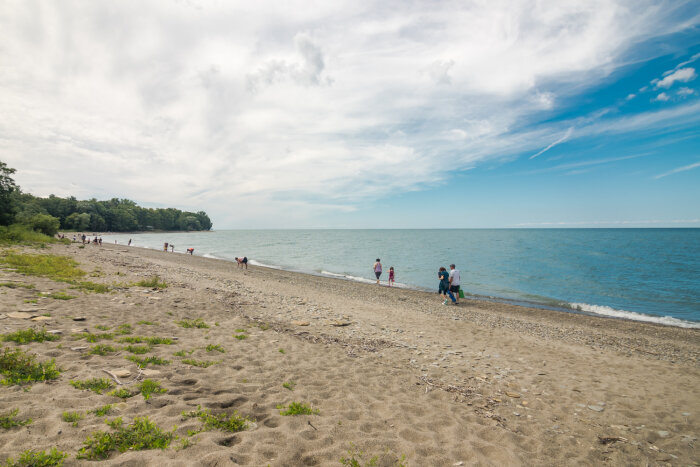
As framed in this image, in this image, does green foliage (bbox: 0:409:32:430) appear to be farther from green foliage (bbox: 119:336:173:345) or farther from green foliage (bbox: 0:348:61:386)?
green foliage (bbox: 119:336:173:345)

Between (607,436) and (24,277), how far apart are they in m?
22.0

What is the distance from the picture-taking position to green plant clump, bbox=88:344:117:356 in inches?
272

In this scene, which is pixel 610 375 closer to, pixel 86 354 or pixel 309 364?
pixel 309 364

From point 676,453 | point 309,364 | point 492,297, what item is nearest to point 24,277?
point 309,364

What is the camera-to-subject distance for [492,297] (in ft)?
92.8

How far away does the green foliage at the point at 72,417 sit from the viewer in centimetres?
439

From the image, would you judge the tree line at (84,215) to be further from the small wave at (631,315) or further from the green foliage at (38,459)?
the small wave at (631,315)

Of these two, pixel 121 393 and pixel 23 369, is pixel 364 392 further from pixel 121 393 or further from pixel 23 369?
pixel 23 369

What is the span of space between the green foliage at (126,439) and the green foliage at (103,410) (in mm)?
381

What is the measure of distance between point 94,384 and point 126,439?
2.12 m

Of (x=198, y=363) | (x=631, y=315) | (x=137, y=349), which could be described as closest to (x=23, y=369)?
(x=137, y=349)

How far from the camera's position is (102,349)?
7.08 metres

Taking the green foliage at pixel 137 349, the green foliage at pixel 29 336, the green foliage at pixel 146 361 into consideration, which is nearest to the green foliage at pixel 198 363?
the green foliage at pixel 146 361

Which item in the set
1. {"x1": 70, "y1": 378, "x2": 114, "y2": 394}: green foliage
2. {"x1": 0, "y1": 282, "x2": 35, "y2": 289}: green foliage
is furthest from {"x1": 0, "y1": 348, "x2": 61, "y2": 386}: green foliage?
{"x1": 0, "y1": 282, "x2": 35, "y2": 289}: green foliage
